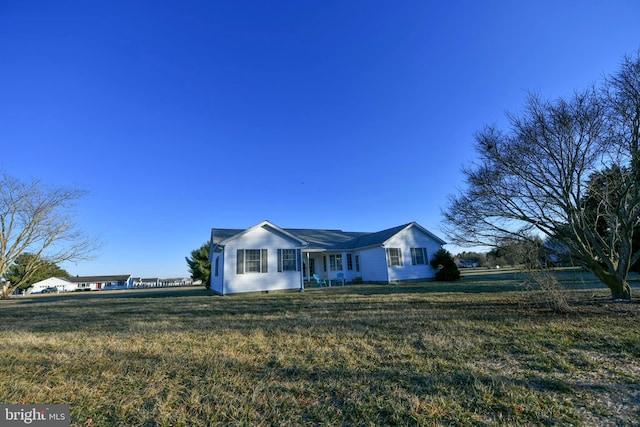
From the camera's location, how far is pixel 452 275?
1866 cm

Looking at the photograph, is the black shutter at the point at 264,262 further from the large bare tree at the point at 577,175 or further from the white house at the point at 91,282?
the white house at the point at 91,282

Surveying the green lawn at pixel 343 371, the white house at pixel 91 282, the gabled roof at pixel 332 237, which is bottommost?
the green lawn at pixel 343 371

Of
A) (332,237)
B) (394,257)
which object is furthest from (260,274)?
(332,237)

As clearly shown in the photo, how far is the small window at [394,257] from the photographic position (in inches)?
730

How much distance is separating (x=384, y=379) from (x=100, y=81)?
15181 millimetres

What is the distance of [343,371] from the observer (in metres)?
3.72

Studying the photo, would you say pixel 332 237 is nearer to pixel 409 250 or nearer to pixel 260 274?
pixel 409 250

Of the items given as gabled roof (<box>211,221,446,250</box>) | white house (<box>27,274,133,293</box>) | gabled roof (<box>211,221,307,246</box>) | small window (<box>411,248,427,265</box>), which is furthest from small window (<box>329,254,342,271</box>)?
white house (<box>27,274,133,293</box>)

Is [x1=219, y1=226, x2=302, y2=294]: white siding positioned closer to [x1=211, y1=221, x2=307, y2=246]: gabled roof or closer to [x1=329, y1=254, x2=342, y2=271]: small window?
[x1=211, y1=221, x2=307, y2=246]: gabled roof

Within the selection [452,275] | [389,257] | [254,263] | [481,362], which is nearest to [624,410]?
[481,362]

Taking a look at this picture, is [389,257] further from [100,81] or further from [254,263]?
[100,81]

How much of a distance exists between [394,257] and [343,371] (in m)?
15.9

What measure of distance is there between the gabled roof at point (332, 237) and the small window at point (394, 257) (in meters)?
0.97

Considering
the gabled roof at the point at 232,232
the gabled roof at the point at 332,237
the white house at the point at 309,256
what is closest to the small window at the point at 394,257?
the white house at the point at 309,256
